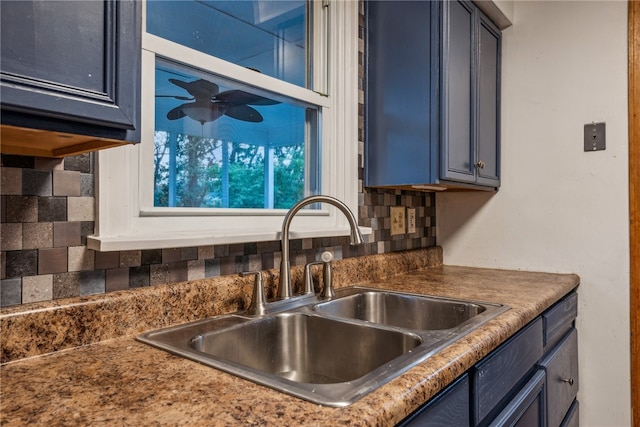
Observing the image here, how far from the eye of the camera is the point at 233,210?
1.26m

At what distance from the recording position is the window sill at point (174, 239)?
843 millimetres

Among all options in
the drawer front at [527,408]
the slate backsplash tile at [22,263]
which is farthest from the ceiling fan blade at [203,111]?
the drawer front at [527,408]

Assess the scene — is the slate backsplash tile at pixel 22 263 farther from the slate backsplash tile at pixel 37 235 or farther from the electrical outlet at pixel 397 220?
the electrical outlet at pixel 397 220

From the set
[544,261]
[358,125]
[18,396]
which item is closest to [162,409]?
[18,396]

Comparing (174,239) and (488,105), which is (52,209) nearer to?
(174,239)

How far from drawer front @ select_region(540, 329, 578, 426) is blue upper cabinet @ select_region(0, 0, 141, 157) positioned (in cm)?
136

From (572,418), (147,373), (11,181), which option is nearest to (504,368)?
(147,373)

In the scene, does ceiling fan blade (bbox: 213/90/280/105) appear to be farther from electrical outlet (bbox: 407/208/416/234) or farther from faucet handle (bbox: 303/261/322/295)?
electrical outlet (bbox: 407/208/416/234)

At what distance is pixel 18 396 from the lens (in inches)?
24.0

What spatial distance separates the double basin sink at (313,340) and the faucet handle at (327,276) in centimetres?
3

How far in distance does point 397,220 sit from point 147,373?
1311 mm

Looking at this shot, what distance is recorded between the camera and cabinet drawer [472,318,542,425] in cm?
88

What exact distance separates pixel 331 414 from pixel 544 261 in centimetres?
163

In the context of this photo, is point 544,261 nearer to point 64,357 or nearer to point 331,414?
point 331,414
